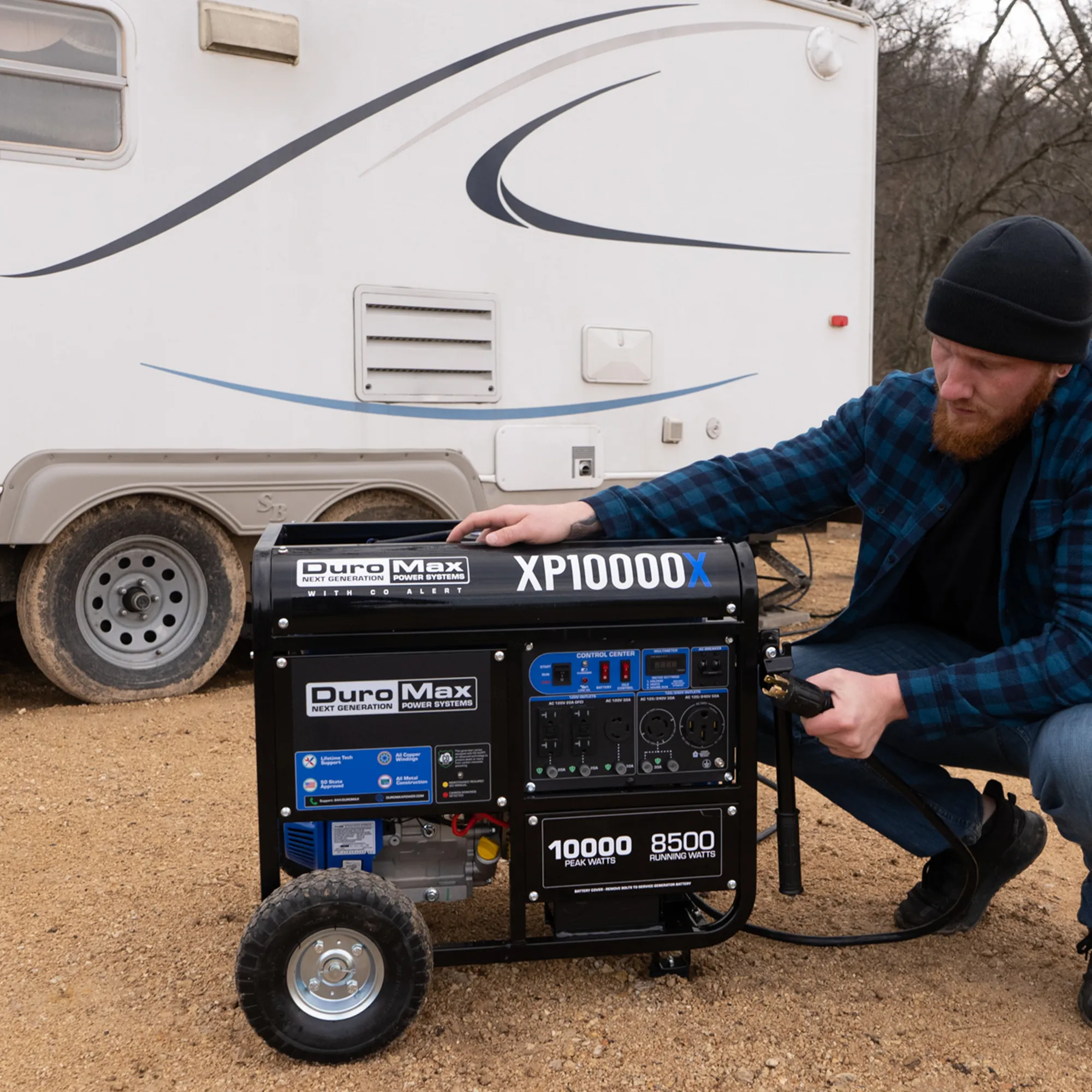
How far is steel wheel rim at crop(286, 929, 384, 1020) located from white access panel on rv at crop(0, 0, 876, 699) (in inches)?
106

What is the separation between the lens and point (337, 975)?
2.13 meters

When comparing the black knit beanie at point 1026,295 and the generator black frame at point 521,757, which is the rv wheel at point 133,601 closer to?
the generator black frame at point 521,757

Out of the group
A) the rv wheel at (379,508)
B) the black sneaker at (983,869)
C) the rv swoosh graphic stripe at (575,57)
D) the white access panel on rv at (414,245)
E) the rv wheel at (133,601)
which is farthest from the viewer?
the rv wheel at (379,508)

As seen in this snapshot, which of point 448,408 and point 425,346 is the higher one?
point 425,346

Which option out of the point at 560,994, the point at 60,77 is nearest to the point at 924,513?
the point at 560,994

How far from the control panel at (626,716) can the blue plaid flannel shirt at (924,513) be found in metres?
0.37

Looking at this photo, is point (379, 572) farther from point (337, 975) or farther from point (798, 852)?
point (798, 852)

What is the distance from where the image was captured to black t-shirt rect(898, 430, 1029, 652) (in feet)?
7.93

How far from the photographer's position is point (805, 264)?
5.68 metres

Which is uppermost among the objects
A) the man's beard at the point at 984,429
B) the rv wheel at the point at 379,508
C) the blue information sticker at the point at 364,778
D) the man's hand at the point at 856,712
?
the man's beard at the point at 984,429

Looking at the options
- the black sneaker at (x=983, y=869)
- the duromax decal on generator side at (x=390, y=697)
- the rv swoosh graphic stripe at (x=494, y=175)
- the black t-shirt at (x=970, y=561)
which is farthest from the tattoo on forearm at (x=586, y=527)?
the rv swoosh graphic stripe at (x=494, y=175)

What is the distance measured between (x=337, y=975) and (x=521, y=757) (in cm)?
52

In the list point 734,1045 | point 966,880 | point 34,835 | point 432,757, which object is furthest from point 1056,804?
point 34,835

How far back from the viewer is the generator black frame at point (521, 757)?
212cm
